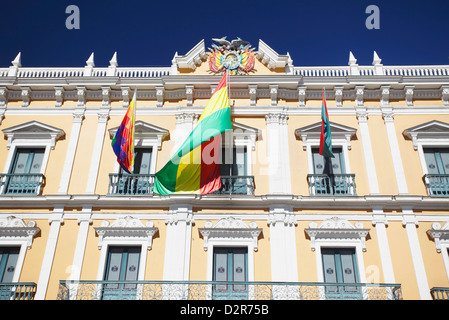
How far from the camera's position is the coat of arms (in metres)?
16.2

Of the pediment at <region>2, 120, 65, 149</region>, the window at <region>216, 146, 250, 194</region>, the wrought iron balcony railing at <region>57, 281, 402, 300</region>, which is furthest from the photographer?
the pediment at <region>2, 120, 65, 149</region>

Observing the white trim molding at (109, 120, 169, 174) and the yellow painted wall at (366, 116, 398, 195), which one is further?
the white trim molding at (109, 120, 169, 174)

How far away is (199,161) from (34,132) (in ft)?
19.6

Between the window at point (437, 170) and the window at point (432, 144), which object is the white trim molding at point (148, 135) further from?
the window at point (437, 170)

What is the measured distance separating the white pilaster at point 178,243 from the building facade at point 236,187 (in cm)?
3

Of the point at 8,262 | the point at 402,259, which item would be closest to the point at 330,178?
the point at 402,259

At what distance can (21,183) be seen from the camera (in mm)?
14023

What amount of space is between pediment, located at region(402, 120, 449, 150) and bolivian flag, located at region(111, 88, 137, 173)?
885cm

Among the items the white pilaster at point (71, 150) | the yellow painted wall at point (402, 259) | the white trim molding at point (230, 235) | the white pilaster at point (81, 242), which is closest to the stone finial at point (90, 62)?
the white pilaster at point (71, 150)

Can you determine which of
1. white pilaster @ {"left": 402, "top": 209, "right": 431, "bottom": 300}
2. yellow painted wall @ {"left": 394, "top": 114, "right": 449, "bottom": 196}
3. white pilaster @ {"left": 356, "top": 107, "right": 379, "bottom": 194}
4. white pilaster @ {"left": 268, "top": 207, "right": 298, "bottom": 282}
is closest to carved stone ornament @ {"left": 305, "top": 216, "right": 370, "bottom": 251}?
white pilaster @ {"left": 268, "top": 207, "right": 298, "bottom": 282}

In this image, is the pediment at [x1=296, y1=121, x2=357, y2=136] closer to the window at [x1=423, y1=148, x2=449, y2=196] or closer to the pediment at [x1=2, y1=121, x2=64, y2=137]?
the window at [x1=423, y1=148, x2=449, y2=196]

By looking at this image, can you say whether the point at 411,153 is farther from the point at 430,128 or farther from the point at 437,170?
the point at 430,128
